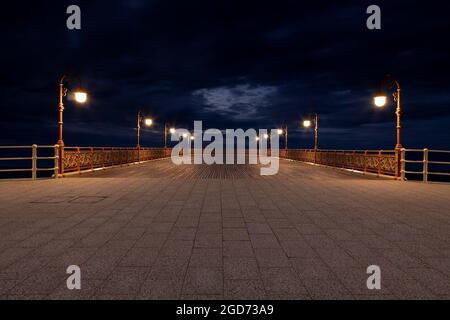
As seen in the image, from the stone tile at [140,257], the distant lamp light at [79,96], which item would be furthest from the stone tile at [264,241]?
the distant lamp light at [79,96]

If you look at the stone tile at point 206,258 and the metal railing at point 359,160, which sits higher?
the metal railing at point 359,160

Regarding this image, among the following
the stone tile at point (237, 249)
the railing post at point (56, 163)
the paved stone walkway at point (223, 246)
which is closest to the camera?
the paved stone walkway at point (223, 246)

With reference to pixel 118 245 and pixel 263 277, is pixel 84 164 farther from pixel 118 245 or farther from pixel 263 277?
pixel 263 277

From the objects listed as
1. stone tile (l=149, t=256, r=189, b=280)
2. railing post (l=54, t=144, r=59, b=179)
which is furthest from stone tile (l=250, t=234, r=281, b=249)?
railing post (l=54, t=144, r=59, b=179)

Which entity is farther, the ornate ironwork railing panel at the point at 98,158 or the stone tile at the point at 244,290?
the ornate ironwork railing panel at the point at 98,158

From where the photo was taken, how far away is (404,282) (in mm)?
3822

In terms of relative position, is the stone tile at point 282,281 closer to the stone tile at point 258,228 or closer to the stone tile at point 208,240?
the stone tile at point 208,240

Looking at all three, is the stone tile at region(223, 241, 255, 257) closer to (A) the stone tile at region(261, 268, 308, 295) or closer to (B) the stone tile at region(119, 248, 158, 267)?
(A) the stone tile at region(261, 268, 308, 295)

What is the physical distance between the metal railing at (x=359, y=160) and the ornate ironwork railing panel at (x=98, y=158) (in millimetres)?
15027

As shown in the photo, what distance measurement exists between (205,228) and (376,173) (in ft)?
46.6

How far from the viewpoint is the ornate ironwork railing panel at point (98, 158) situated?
668 inches

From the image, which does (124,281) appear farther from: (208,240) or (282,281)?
(208,240)

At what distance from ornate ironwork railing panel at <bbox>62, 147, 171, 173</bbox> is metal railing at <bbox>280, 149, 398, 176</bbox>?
15027 mm
